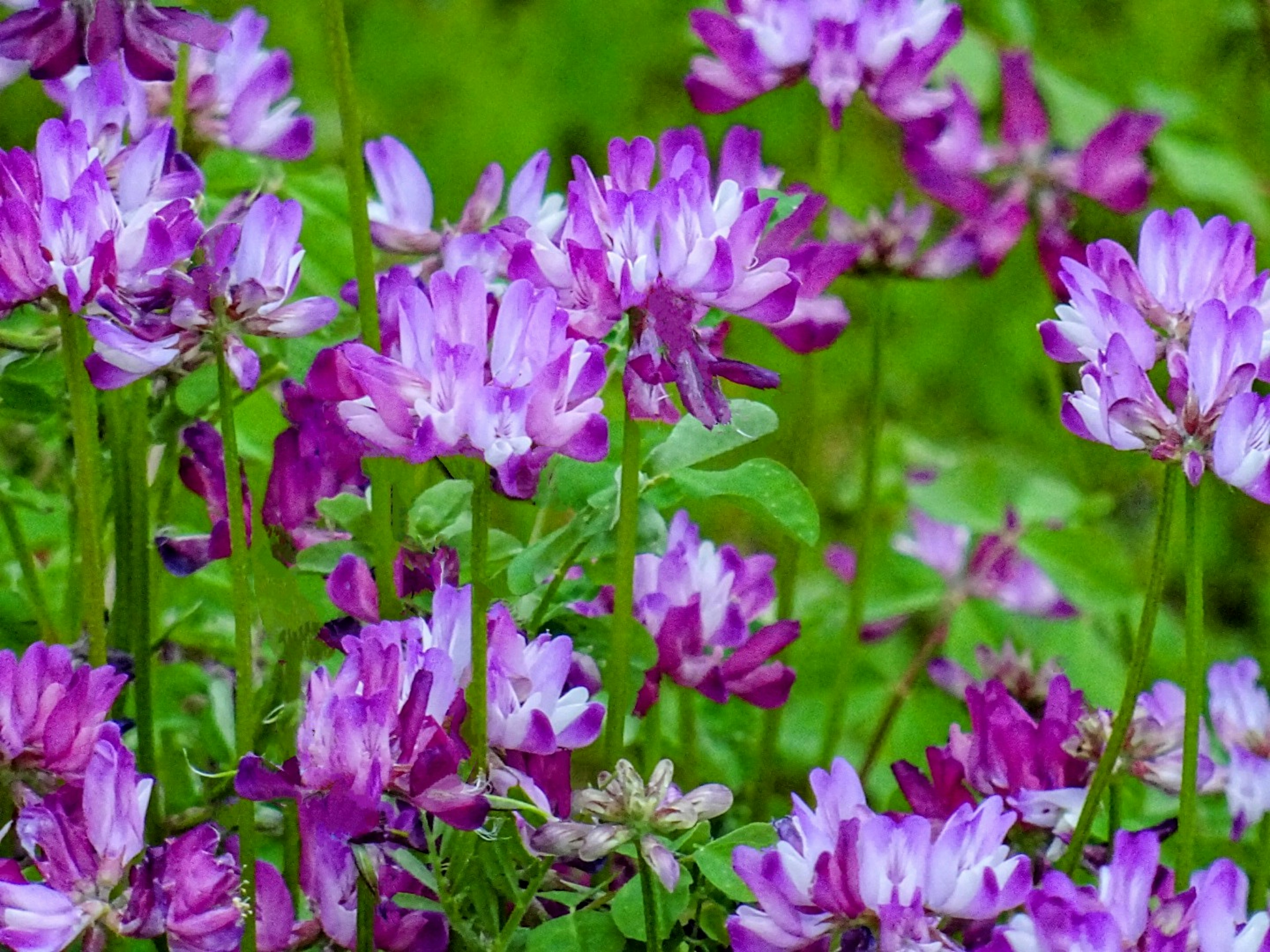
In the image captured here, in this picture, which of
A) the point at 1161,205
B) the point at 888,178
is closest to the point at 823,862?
the point at 1161,205

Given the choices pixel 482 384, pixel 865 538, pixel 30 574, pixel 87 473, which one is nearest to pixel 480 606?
pixel 482 384

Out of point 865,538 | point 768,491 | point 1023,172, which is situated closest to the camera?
point 768,491

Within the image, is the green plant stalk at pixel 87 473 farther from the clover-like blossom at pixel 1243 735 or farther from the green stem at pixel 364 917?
the clover-like blossom at pixel 1243 735

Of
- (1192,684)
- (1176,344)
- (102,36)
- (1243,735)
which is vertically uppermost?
(102,36)

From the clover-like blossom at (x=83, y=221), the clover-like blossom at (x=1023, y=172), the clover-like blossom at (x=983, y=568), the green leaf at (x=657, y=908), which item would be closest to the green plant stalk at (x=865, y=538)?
the clover-like blossom at (x=1023, y=172)

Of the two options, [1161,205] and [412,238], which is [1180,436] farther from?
[1161,205]

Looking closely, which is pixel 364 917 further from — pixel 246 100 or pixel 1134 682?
pixel 246 100
